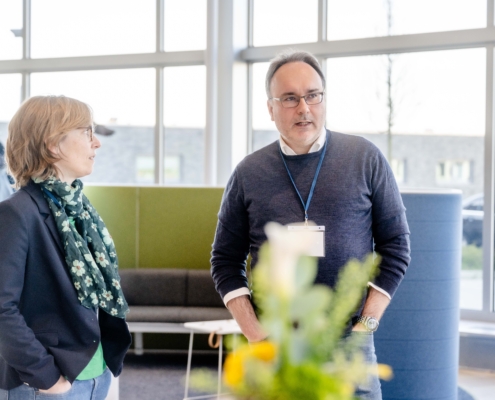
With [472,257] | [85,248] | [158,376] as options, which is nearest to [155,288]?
[158,376]

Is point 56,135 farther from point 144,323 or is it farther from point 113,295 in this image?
point 144,323

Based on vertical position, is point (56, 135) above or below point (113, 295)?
above

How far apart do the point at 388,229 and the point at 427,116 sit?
426 centimetres

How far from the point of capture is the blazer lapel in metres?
1.72

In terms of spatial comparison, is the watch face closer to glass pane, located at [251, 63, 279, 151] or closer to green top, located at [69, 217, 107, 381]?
green top, located at [69, 217, 107, 381]

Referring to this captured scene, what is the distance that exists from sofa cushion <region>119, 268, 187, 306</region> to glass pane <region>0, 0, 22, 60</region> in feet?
11.2

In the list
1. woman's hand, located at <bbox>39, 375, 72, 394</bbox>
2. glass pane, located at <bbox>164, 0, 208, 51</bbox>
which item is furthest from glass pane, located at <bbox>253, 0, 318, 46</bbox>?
woman's hand, located at <bbox>39, 375, 72, 394</bbox>

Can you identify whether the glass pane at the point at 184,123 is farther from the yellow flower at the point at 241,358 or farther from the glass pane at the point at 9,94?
the yellow flower at the point at 241,358

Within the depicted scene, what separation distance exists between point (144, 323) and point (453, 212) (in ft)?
9.98

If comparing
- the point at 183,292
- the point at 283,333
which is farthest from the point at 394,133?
the point at 283,333

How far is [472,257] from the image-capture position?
5.62m

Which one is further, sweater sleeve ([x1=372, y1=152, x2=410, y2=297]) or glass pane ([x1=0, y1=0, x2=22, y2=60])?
Answer: glass pane ([x1=0, y1=0, x2=22, y2=60])

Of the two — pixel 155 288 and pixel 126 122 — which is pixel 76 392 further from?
pixel 126 122

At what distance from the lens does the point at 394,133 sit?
19.6 ft
